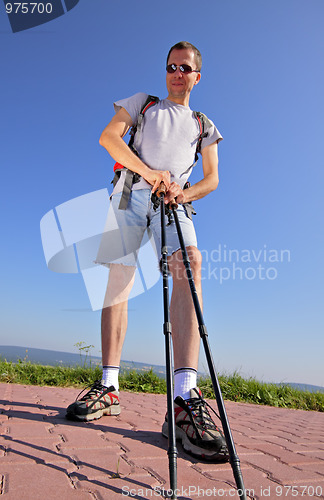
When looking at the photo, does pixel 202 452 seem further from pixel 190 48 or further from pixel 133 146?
pixel 190 48

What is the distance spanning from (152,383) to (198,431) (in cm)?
388

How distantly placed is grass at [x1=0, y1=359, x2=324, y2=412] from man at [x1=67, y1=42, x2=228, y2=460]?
286 cm

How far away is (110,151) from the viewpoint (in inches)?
121

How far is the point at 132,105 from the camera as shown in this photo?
3186 mm

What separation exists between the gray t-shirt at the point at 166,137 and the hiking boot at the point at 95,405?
1.63 metres

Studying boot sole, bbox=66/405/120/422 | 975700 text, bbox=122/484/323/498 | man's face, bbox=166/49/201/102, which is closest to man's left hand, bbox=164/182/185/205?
man's face, bbox=166/49/201/102

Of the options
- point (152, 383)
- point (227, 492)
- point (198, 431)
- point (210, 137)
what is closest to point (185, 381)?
point (198, 431)

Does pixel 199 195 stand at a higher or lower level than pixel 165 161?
lower

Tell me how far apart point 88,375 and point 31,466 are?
4.23 meters

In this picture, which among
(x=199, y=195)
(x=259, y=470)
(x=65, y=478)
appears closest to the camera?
(x=65, y=478)

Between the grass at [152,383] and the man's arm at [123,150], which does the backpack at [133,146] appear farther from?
the grass at [152,383]

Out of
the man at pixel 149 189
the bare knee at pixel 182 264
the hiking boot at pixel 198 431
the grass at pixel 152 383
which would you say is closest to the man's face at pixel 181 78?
the man at pixel 149 189

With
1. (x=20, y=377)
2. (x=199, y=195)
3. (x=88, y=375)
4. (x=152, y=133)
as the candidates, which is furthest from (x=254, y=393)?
(x=152, y=133)

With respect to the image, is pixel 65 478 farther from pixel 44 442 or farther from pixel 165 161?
pixel 165 161
